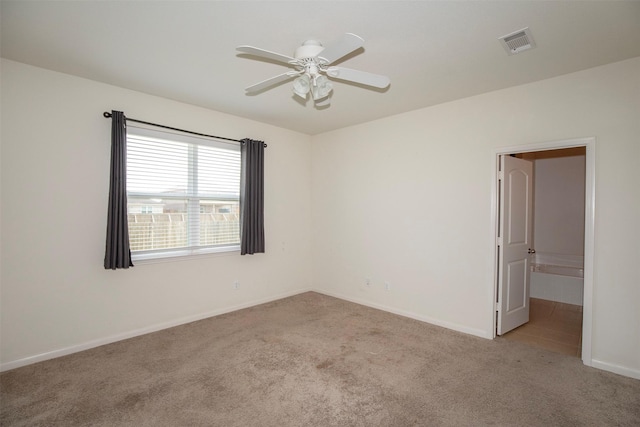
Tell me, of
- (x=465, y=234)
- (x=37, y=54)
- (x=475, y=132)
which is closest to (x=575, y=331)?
(x=465, y=234)

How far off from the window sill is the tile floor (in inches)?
141

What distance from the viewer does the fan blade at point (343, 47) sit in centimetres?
170

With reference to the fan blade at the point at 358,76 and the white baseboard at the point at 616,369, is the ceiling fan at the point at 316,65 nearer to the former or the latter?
the fan blade at the point at 358,76

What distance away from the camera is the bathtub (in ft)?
15.2

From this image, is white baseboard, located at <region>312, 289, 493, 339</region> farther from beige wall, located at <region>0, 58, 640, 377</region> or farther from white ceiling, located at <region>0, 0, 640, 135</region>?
white ceiling, located at <region>0, 0, 640, 135</region>

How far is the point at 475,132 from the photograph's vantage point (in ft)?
11.6

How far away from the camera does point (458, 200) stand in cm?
367

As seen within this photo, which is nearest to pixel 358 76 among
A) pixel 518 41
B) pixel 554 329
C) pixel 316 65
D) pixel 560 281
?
pixel 316 65

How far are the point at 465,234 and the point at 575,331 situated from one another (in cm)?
170

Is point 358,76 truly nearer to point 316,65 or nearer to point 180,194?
point 316,65

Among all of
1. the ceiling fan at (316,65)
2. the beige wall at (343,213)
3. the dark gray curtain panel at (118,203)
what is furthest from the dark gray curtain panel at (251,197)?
the ceiling fan at (316,65)

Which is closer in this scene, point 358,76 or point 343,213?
point 358,76

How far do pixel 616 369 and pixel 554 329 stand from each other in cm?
101

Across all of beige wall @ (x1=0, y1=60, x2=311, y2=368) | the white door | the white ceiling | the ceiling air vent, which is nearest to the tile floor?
the white door
